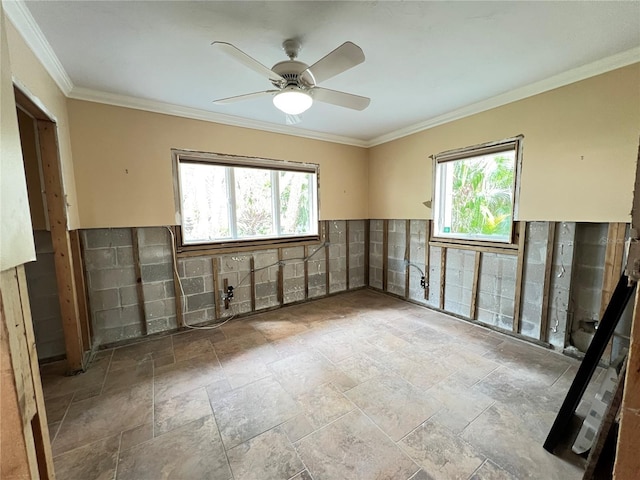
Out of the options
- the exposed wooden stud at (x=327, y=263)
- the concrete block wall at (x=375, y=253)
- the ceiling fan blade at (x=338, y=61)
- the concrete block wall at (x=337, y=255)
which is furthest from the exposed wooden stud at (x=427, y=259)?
the ceiling fan blade at (x=338, y=61)

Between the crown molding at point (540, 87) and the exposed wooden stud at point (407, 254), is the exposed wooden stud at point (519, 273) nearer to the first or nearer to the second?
the crown molding at point (540, 87)

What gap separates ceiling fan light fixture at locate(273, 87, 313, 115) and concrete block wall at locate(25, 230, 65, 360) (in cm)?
248

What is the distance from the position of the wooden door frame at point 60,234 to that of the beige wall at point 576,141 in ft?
13.3

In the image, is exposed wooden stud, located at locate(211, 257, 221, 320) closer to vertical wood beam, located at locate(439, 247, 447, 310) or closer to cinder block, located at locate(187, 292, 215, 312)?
cinder block, located at locate(187, 292, 215, 312)

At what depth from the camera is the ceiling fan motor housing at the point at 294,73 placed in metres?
1.74

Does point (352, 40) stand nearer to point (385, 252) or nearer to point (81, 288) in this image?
point (385, 252)

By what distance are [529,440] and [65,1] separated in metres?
3.74

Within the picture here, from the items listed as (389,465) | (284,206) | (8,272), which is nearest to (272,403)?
(389,465)

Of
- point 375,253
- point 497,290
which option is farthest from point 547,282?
point 375,253

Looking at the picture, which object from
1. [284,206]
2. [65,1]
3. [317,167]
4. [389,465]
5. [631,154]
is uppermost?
[65,1]

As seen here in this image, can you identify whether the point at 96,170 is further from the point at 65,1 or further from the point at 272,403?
the point at 272,403

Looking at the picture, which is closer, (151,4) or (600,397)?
(151,4)

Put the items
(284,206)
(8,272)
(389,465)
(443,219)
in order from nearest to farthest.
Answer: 1. (8,272)
2. (389,465)
3. (443,219)
4. (284,206)

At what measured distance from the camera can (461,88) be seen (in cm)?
259
